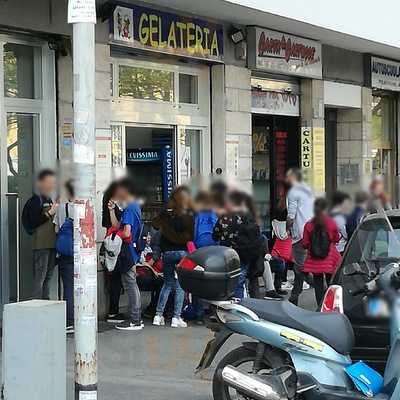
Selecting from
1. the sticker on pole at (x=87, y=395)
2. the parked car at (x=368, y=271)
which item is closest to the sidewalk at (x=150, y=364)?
the sticker on pole at (x=87, y=395)

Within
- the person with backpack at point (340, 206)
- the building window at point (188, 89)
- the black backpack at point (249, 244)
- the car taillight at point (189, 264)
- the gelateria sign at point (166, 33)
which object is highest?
the gelateria sign at point (166, 33)

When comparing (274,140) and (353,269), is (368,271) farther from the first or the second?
(274,140)

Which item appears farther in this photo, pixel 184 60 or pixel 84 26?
pixel 184 60

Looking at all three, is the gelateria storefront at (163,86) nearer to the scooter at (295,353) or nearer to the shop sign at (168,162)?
the shop sign at (168,162)

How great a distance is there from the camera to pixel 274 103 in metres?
13.1

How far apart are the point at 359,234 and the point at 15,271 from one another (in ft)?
15.1

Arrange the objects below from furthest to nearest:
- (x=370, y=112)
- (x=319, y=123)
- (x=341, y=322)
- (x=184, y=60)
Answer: (x=370, y=112) → (x=319, y=123) → (x=184, y=60) → (x=341, y=322)

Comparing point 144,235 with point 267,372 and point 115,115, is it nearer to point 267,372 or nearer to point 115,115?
point 115,115

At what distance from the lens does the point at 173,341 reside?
8.56 metres

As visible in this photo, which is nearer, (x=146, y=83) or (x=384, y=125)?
(x=146, y=83)

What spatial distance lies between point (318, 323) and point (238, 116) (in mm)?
7204

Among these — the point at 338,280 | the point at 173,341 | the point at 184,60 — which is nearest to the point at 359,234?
the point at 338,280

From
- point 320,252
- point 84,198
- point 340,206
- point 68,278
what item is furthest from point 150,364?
point 340,206

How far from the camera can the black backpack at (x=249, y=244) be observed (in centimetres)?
856
